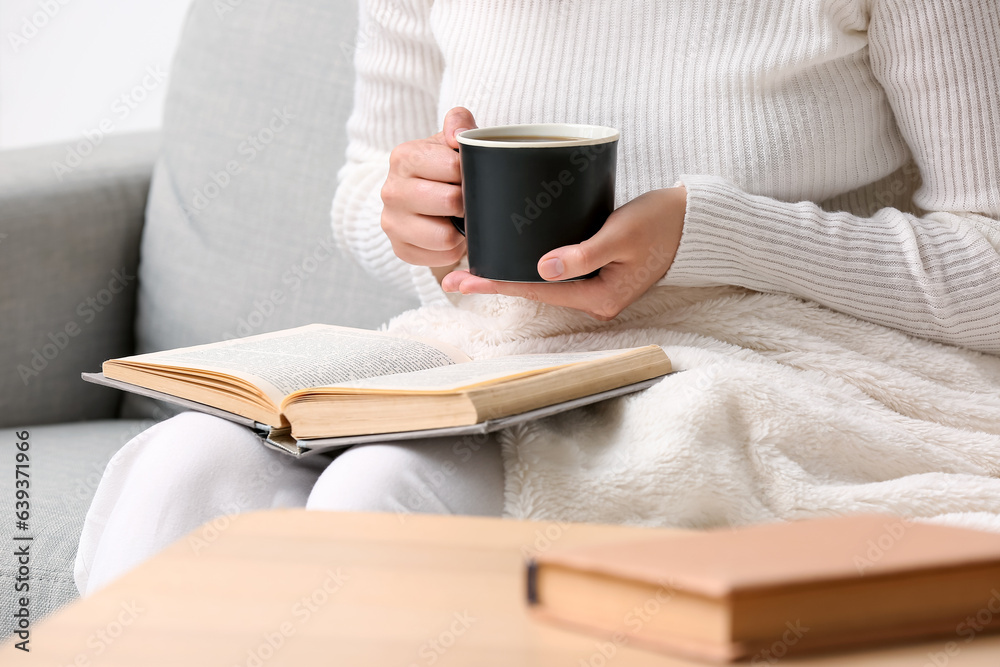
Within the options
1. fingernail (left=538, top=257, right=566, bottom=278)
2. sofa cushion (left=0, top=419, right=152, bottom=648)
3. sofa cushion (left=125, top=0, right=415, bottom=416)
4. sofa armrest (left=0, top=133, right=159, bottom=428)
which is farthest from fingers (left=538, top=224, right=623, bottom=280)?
sofa armrest (left=0, top=133, right=159, bottom=428)

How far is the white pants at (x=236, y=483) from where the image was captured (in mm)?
538

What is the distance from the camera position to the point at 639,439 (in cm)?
59

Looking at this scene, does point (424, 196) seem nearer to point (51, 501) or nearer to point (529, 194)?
point (529, 194)

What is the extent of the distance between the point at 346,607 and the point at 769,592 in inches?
6.0

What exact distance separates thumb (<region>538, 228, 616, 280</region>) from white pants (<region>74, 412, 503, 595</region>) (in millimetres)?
124

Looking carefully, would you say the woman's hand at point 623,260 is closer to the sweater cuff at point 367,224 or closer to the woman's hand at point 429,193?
the woman's hand at point 429,193

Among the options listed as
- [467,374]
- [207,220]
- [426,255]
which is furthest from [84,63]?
[467,374]

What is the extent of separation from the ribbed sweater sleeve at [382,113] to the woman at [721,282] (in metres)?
0.08

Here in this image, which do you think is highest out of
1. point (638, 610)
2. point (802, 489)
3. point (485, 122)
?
point (485, 122)

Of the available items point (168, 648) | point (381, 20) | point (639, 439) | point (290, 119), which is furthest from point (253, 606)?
point (290, 119)

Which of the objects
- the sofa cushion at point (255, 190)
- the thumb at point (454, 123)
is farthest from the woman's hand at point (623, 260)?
the sofa cushion at point (255, 190)

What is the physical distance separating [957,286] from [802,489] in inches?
9.5

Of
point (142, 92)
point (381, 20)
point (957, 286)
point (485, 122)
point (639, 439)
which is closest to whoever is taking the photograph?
point (639, 439)

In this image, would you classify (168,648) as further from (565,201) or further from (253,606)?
(565,201)
